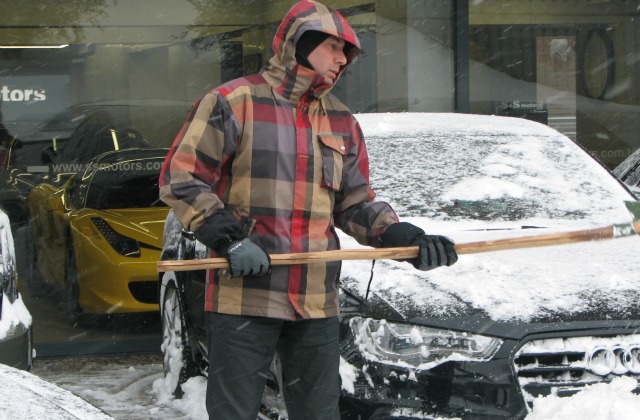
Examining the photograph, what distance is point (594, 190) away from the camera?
5.18m

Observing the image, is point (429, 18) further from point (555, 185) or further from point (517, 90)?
point (555, 185)

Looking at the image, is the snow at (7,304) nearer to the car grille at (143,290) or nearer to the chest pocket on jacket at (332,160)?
the chest pocket on jacket at (332,160)

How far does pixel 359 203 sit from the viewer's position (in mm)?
3359

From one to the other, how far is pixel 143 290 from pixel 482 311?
3.73 meters

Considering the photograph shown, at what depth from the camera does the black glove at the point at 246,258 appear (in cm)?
291

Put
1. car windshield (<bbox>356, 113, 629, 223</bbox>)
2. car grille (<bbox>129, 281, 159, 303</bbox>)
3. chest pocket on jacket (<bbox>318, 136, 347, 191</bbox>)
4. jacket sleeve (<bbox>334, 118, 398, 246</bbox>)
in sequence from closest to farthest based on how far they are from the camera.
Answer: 1. chest pocket on jacket (<bbox>318, 136, 347, 191</bbox>)
2. jacket sleeve (<bbox>334, 118, 398, 246</bbox>)
3. car windshield (<bbox>356, 113, 629, 223</bbox>)
4. car grille (<bbox>129, 281, 159, 303</bbox>)

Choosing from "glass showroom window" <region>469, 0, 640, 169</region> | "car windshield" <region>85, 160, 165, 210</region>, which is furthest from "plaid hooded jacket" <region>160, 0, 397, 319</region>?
"glass showroom window" <region>469, 0, 640, 169</region>

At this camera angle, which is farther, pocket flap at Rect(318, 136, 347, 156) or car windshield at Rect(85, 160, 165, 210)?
car windshield at Rect(85, 160, 165, 210)

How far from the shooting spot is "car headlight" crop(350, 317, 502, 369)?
3.73 m

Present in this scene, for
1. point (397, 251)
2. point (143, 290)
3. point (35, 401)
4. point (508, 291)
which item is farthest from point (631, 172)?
point (35, 401)

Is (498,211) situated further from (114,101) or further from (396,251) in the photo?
(114,101)

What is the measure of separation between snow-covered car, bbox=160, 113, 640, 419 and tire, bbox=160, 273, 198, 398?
0.19 meters

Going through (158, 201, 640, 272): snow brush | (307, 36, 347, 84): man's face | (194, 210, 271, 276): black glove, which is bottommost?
(158, 201, 640, 272): snow brush

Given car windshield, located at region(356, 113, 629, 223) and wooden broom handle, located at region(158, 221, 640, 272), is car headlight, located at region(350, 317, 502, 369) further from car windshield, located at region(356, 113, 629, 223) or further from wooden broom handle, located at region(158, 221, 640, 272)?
car windshield, located at region(356, 113, 629, 223)
